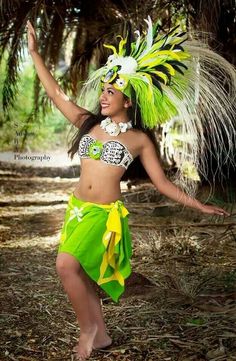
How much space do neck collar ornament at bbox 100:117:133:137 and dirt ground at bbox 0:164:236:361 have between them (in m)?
0.97

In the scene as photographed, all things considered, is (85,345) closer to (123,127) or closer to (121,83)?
(123,127)

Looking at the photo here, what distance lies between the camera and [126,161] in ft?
8.41

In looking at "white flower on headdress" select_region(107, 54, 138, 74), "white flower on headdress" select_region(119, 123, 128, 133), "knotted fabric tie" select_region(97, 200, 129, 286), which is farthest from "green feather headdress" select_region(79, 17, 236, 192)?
A: "knotted fabric tie" select_region(97, 200, 129, 286)

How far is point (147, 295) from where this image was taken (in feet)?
10.9

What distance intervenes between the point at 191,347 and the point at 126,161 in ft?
2.85

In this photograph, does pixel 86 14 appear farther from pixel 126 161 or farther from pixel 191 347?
pixel 191 347

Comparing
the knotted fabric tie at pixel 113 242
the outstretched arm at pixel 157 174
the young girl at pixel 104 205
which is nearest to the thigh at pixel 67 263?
the young girl at pixel 104 205

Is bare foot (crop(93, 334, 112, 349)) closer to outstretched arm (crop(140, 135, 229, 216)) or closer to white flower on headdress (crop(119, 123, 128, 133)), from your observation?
outstretched arm (crop(140, 135, 229, 216))

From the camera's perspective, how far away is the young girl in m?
2.48

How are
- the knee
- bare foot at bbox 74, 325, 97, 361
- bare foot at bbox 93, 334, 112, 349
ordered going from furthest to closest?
bare foot at bbox 93, 334, 112, 349
bare foot at bbox 74, 325, 97, 361
the knee

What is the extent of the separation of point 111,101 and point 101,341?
1.07 metres

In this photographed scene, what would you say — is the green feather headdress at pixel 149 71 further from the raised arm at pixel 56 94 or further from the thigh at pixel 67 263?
the thigh at pixel 67 263

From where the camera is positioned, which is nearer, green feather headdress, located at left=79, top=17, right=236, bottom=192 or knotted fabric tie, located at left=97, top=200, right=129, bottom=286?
knotted fabric tie, located at left=97, top=200, right=129, bottom=286

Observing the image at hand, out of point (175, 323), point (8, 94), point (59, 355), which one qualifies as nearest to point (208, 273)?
point (175, 323)
